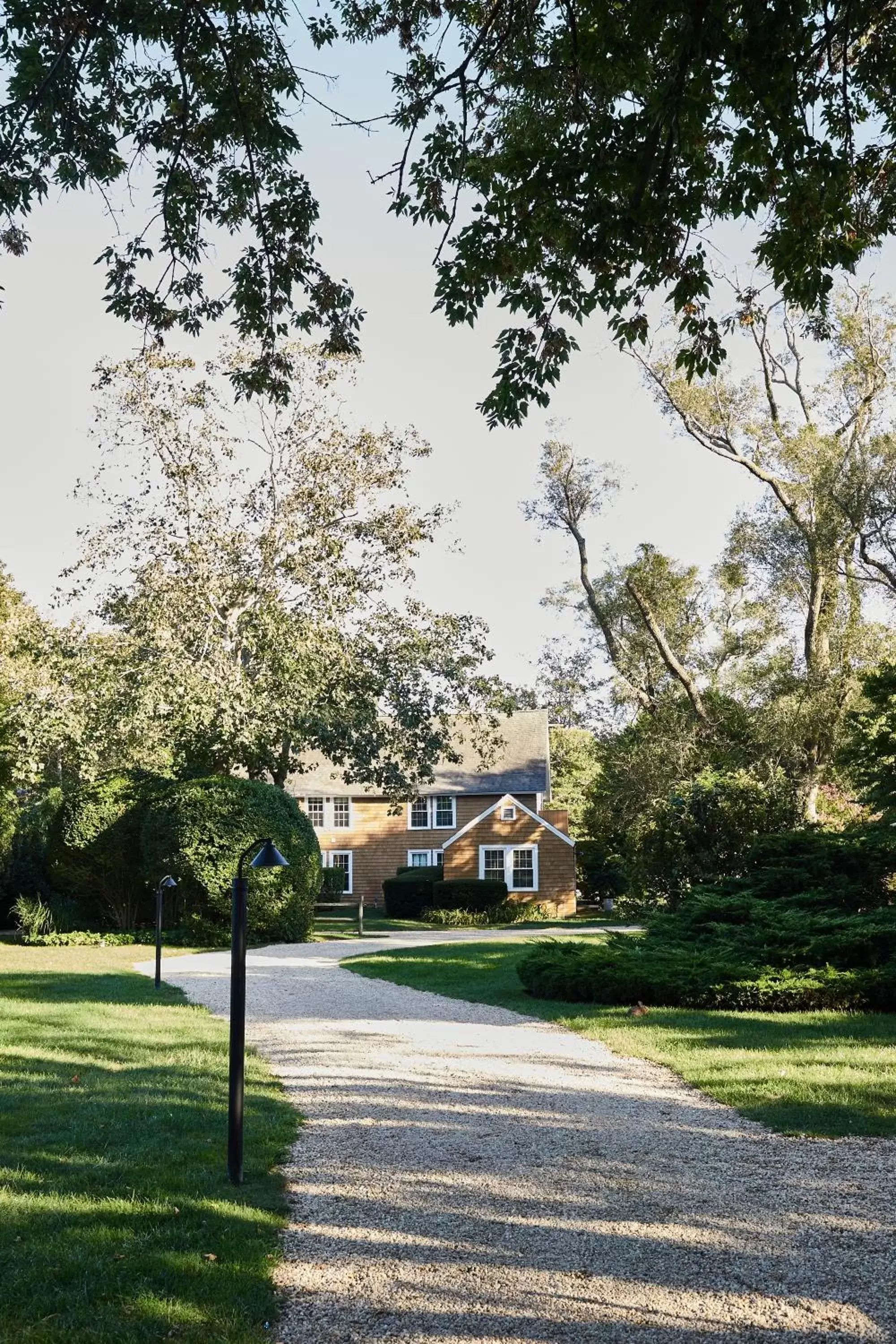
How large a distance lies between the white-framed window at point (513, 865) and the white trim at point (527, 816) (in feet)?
0.56

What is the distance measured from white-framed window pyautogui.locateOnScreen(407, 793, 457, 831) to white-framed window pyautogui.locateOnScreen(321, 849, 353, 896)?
8.15ft

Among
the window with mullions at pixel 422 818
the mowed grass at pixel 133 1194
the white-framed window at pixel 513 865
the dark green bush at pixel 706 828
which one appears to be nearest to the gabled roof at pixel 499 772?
the window with mullions at pixel 422 818

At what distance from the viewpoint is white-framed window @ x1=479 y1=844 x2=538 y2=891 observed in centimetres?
3559

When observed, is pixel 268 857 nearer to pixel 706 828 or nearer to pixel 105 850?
pixel 706 828

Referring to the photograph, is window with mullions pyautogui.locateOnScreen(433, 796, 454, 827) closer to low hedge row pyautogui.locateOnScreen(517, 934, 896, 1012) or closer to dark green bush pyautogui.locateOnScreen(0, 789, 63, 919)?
dark green bush pyautogui.locateOnScreen(0, 789, 63, 919)

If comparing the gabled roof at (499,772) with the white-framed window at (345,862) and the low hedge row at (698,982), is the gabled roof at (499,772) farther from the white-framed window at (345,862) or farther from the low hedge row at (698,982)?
the low hedge row at (698,982)

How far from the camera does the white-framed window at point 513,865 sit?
35.6 metres

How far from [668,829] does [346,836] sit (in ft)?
77.8

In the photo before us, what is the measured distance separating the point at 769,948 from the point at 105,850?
16.1 m

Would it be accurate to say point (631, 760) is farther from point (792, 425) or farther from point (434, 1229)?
Answer: point (434, 1229)

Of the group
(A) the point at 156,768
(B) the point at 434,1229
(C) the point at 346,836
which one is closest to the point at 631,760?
(A) the point at 156,768

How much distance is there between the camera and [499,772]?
38844 mm

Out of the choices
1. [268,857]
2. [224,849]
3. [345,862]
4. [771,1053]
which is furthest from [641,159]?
[345,862]

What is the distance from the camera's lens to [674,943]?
1286 cm
